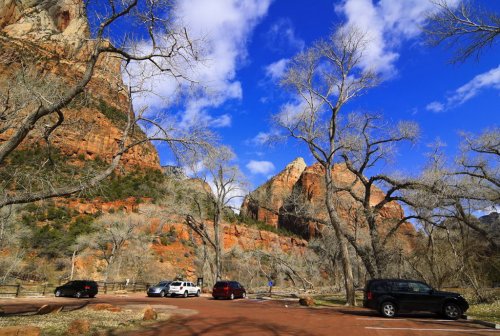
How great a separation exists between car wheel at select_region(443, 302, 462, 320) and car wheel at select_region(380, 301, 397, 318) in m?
2.00

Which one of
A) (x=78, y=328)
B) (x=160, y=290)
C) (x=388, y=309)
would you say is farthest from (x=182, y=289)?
(x=78, y=328)

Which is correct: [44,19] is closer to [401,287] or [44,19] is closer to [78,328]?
[78,328]

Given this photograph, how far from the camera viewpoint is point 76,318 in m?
13.5

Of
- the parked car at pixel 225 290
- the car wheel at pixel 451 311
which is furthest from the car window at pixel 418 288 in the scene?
the parked car at pixel 225 290

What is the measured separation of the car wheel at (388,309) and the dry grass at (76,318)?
356 inches

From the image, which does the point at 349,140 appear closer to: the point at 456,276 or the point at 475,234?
the point at 456,276

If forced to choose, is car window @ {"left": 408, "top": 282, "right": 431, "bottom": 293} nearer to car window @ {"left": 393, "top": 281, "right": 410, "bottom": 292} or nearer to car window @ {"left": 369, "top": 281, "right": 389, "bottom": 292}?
car window @ {"left": 393, "top": 281, "right": 410, "bottom": 292}

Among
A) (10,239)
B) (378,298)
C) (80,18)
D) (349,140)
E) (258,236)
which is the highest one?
(258,236)

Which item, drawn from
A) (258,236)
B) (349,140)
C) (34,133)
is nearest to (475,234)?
(349,140)

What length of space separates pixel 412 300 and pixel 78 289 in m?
22.6

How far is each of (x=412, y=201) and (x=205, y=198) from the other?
851 inches

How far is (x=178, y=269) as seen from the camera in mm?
62719

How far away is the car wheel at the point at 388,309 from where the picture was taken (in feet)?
54.1

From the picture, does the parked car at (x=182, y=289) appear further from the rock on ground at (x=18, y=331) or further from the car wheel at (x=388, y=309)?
the rock on ground at (x=18, y=331)
